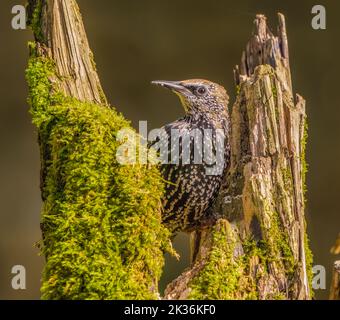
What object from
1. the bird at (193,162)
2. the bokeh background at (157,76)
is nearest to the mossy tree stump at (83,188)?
the bird at (193,162)

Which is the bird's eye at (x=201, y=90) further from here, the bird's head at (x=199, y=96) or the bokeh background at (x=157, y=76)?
the bokeh background at (x=157, y=76)

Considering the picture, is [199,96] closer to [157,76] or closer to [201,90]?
[201,90]

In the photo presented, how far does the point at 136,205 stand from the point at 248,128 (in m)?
0.82

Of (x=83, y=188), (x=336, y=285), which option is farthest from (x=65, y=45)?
(x=336, y=285)

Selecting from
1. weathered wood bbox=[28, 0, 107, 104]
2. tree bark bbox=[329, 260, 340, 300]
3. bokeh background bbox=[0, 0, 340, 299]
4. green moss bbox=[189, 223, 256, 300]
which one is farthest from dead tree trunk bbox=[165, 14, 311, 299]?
bokeh background bbox=[0, 0, 340, 299]

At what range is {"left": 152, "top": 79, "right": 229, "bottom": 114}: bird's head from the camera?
4012mm

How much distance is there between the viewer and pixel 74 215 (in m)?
3.12

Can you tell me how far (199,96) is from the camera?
13.2 feet

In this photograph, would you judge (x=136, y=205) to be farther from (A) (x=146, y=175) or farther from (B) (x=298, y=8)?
(B) (x=298, y=8)

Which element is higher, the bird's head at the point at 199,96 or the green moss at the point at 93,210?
the bird's head at the point at 199,96

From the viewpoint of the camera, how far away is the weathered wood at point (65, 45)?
11.4 feet

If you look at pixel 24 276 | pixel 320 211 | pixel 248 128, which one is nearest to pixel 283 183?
pixel 248 128

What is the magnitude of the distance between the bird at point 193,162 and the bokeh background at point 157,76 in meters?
2.81

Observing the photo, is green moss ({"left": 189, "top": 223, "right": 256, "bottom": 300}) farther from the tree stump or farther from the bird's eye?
the bird's eye
